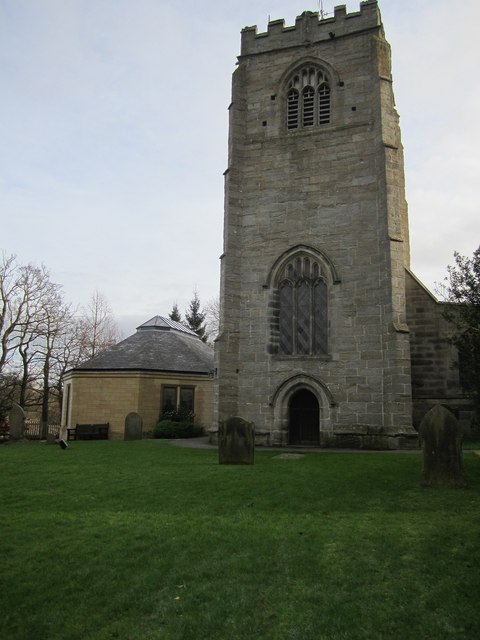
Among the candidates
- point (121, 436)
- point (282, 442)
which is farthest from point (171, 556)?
point (121, 436)

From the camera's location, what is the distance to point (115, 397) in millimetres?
25391

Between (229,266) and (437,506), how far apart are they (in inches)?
548

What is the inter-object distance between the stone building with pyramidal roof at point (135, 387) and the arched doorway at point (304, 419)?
827 centimetres

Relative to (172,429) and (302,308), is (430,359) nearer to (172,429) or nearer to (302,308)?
(302,308)

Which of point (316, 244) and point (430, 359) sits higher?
point (316, 244)

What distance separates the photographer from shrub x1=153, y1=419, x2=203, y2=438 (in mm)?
24616

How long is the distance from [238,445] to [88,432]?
519 inches

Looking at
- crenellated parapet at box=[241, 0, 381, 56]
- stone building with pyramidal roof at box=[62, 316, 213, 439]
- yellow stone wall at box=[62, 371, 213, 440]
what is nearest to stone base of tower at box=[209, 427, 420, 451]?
yellow stone wall at box=[62, 371, 213, 440]

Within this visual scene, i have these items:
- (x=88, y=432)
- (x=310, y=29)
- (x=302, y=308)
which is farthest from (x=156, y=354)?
(x=310, y=29)

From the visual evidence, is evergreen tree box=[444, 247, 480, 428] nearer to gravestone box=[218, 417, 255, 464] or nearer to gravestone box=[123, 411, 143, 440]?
gravestone box=[218, 417, 255, 464]

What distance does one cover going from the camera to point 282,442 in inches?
755

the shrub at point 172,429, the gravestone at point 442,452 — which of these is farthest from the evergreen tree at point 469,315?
the shrub at point 172,429

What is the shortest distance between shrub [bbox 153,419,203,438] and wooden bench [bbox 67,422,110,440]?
94.8 inches

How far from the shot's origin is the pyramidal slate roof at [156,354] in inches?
1030
